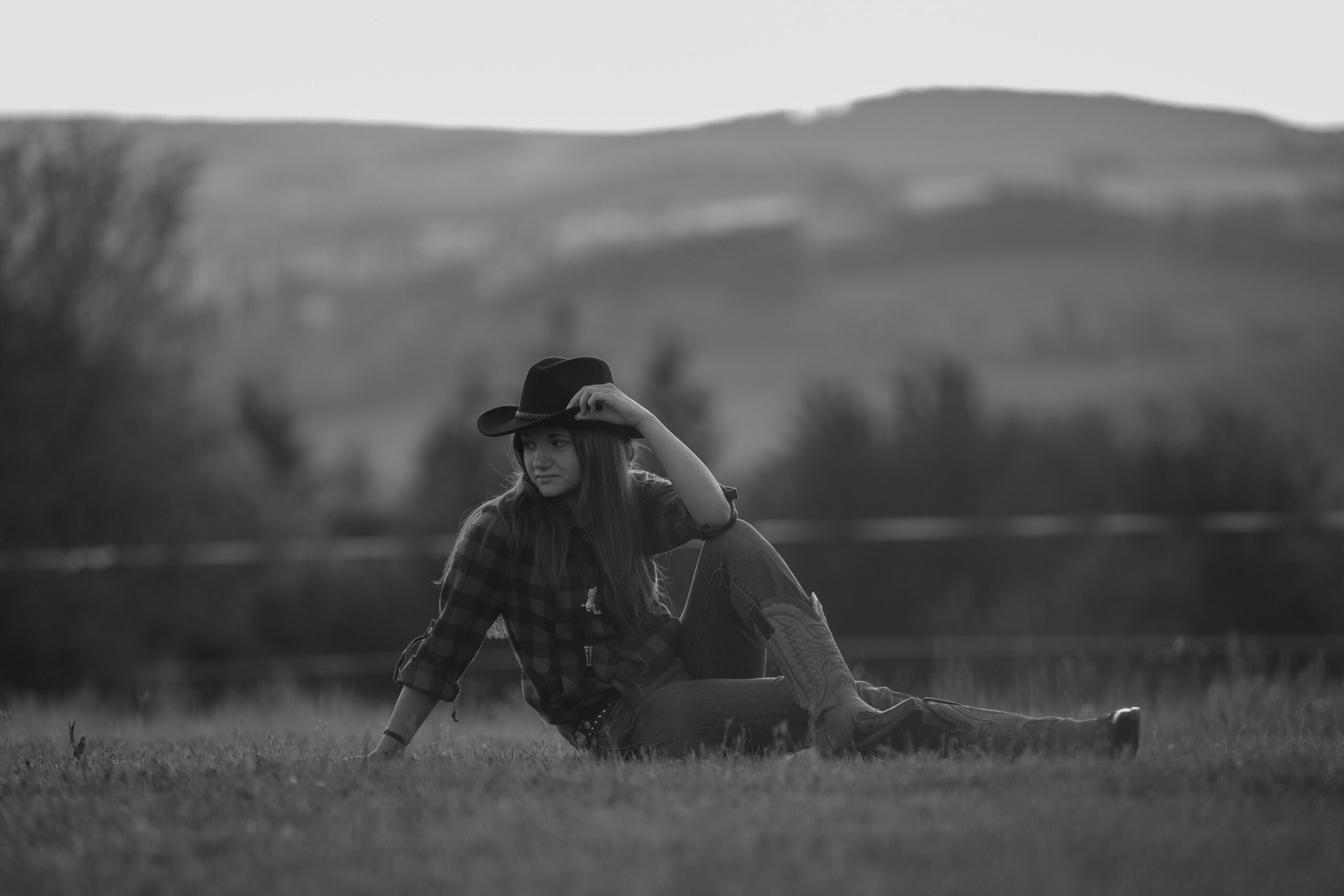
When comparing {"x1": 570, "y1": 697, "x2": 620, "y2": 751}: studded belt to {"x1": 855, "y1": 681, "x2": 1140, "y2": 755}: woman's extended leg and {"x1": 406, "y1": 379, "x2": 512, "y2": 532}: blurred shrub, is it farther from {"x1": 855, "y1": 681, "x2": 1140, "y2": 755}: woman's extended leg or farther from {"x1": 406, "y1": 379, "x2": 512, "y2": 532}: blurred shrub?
{"x1": 406, "y1": 379, "x2": 512, "y2": 532}: blurred shrub

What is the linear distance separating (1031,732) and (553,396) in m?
1.61

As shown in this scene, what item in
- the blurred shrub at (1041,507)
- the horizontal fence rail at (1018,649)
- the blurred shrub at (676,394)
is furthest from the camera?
the blurred shrub at (676,394)

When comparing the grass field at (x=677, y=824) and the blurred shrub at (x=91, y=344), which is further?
the blurred shrub at (x=91, y=344)

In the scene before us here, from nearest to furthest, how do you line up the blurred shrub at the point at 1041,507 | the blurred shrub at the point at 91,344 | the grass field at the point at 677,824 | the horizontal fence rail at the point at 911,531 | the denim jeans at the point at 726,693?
the grass field at the point at 677,824 < the denim jeans at the point at 726,693 < the horizontal fence rail at the point at 911,531 < the blurred shrub at the point at 1041,507 < the blurred shrub at the point at 91,344

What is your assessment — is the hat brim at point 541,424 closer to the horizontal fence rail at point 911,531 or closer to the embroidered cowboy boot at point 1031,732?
the horizontal fence rail at point 911,531

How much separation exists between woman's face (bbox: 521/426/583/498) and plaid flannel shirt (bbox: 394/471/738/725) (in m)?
0.10

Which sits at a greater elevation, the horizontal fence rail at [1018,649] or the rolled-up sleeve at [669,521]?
the rolled-up sleeve at [669,521]

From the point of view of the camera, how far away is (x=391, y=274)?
2319 inches

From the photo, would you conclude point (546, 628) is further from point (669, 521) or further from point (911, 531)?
point (911, 531)

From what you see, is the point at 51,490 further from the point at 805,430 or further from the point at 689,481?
the point at 689,481

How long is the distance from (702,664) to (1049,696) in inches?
138

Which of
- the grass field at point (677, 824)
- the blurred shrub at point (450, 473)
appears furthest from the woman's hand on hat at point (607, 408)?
the blurred shrub at point (450, 473)

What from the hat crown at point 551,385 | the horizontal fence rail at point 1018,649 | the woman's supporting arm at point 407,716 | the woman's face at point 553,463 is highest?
the hat crown at point 551,385

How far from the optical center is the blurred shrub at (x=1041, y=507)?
13695mm
